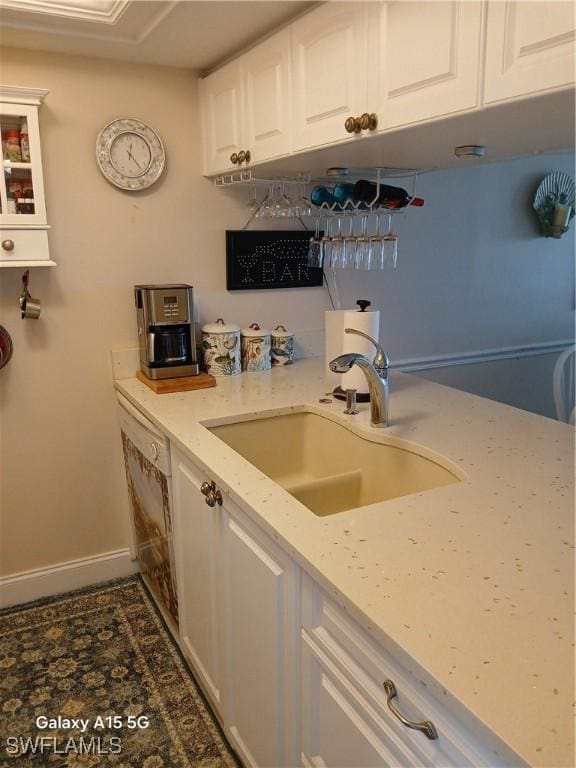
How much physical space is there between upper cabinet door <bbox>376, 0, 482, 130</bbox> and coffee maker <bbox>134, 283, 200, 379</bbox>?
40.6 inches

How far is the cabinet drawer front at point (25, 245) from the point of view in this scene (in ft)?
6.24

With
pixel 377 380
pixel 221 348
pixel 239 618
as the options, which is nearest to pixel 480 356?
pixel 221 348

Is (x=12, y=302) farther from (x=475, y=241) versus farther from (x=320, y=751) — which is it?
(x=475, y=241)

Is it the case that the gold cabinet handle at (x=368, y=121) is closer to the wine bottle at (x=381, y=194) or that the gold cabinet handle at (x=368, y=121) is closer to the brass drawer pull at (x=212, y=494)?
the wine bottle at (x=381, y=194)

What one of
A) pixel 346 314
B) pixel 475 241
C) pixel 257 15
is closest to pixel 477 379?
pixel 475 241

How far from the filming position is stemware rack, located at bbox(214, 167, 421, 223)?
2084 mm

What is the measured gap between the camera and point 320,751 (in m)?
1.14

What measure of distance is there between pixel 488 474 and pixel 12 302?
1688 millimetres

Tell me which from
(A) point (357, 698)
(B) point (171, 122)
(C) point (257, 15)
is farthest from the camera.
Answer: (B) point (171, 122)

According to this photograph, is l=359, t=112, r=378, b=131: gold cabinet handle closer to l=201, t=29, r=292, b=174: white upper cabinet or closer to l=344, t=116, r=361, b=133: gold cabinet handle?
l=344, t=116, r=361, b=133: gold cabinet handle

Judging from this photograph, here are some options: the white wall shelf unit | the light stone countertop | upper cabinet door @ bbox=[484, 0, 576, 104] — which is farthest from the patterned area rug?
upper cabinet door @ bbox=[484, 0, 576, 104]

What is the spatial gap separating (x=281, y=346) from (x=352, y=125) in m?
1.15

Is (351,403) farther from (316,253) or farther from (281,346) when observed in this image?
(316,253)

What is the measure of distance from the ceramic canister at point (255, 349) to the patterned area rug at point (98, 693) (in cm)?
102
